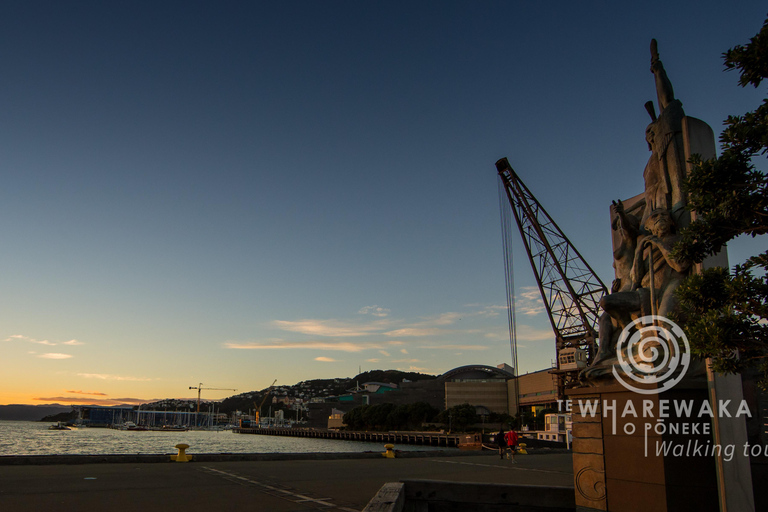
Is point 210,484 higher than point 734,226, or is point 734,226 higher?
point 734,226

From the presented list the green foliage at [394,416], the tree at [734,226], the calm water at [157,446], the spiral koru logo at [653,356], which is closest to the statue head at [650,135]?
the spiral koru logo at [653,356]

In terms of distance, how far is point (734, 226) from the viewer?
229 inches

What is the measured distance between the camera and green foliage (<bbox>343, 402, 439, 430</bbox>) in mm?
109812

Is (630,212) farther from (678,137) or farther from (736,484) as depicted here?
(736,484)

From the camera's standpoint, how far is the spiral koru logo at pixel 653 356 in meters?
7.94

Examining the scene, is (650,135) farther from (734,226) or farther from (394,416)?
(394,416)

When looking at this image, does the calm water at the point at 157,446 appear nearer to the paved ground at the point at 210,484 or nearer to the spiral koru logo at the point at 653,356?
the paved ground at the point at 210,484

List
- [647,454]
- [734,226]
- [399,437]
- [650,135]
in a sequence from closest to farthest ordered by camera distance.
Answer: [734,226]
[647,454]
[650,135]
[399,437]

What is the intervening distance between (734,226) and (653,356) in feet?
10.3

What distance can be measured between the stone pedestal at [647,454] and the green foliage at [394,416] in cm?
10484

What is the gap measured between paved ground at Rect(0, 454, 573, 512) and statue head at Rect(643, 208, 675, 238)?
7617mm

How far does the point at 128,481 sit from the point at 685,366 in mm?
13058

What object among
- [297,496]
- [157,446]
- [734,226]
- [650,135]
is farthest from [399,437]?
[734,226]

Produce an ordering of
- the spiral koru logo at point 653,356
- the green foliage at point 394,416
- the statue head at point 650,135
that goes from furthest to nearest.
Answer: the green foliage at point 394,416, the statue head at point 650,135, the spiral koru logo at point 653,356
